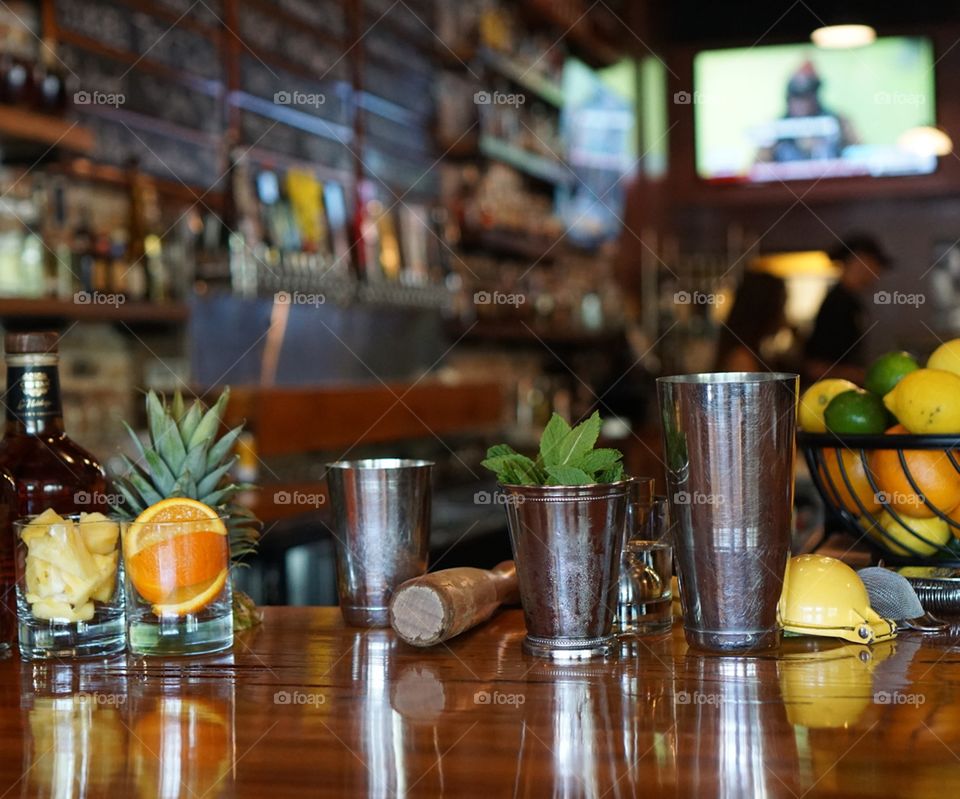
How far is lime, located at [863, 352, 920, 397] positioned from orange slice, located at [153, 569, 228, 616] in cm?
82

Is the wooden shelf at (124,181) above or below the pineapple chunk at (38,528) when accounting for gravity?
above

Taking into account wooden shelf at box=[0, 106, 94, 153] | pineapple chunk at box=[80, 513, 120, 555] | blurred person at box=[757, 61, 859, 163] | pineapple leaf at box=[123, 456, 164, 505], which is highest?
blurred person at box=[757, 61, 859, 163]

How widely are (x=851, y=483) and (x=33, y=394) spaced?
35.1 inches

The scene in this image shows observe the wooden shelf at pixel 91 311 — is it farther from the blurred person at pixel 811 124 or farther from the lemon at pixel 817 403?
the blurred person at pixel 811 124

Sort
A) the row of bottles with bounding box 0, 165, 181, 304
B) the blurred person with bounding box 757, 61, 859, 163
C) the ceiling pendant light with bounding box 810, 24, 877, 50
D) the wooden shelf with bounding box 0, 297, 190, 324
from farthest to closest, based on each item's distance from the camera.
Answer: the blurred person with bounding box 757, 61, 859, 163 < the ceiling pendant light with bounding box 810, 24, 877, 50 < the row of bottles with bounding box 0, 165, 181, 304 < the wooden shelf with bounding box 0, 297, 190, 324

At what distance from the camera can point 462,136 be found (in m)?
5.78

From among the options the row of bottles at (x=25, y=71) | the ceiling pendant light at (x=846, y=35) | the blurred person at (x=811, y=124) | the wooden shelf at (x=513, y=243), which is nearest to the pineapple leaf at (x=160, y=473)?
the row of bottles at (x=25, y=71)

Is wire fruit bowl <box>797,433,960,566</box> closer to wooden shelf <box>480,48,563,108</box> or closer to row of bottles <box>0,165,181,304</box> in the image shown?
row of bottles <box>0,165,181,304</box>

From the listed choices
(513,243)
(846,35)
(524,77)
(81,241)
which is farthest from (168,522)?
(846,35)

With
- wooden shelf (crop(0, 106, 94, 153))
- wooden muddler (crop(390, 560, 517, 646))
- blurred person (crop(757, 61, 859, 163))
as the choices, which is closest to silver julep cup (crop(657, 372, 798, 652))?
wooden muddler (crop(390, 560, 517, 646))

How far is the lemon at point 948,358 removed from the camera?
1.39 m

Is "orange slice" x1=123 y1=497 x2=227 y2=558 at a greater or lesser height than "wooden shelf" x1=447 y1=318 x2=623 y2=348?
lesser

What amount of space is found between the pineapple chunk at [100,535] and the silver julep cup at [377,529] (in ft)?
0.69

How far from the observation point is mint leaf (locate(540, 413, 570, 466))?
1087 mm
